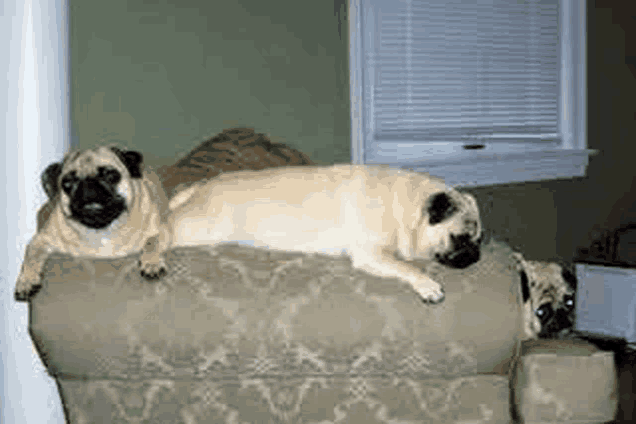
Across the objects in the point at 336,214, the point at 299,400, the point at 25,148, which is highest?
the point at 25,148

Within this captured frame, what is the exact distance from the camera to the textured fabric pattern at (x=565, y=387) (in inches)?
54.3

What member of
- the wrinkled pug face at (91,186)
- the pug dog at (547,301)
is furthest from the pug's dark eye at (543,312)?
the wrinkled pug face at (91,186)

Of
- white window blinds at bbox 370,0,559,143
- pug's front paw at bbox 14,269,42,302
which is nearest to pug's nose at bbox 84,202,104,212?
pug's front paw at bbox 14,269,42,302

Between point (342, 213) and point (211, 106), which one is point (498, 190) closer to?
point (211, 106)

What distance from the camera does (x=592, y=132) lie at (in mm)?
4543

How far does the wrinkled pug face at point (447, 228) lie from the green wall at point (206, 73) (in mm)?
1455

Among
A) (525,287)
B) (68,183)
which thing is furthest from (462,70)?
(68,183)

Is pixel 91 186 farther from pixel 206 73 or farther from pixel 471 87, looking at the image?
pixel 471 87

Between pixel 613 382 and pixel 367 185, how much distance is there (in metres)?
0.86

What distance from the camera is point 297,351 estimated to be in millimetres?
1341

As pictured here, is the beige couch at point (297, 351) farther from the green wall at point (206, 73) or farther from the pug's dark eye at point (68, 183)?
the green wall at point (206, 73)

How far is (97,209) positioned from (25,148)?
0.36 metres

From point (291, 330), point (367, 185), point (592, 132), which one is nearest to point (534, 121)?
point (592, 132)

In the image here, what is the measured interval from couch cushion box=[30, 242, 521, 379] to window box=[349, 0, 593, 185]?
217cm
